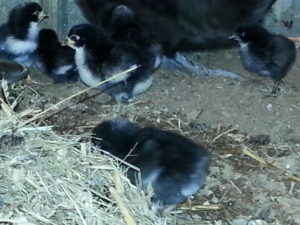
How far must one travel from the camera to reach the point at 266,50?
4922 millimetres

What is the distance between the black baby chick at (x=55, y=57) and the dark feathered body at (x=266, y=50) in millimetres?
1020

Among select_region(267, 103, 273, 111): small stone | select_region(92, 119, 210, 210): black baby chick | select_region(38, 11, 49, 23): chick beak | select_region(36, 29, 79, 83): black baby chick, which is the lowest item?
select_region(267, 103, 273, 111): small stone

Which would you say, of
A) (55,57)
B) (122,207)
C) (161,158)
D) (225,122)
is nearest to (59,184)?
(122,207)

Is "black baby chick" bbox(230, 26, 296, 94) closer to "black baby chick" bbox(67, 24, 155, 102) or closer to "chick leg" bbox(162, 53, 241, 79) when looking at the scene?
"chick leg" bbox(162, 53, 241, 79)

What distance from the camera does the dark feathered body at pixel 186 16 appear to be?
4.90m

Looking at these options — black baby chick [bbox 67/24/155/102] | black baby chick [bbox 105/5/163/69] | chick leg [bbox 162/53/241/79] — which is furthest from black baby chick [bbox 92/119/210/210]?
chick leg [bbox 162/53/241/79]

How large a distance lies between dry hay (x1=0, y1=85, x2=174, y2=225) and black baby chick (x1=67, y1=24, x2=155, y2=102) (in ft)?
3.08

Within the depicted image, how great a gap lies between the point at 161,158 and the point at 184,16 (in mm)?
1552

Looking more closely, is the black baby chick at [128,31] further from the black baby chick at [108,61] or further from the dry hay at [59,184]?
the dry hay at [59,184]

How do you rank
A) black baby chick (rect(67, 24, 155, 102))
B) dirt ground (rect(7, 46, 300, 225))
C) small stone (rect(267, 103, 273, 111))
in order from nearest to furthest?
dirt ground (rect(7, 46, 300, 225))
black baby chick (rect(67, 24, 155, 102))
small stone (rect(267, 103, 273, 111))

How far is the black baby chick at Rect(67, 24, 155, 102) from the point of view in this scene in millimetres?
4566

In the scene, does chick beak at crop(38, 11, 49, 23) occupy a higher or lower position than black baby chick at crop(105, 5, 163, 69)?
A: lower

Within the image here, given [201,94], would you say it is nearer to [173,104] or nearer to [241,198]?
[173,104]

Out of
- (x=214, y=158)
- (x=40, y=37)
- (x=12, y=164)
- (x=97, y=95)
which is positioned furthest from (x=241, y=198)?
(x=40, y=37)
